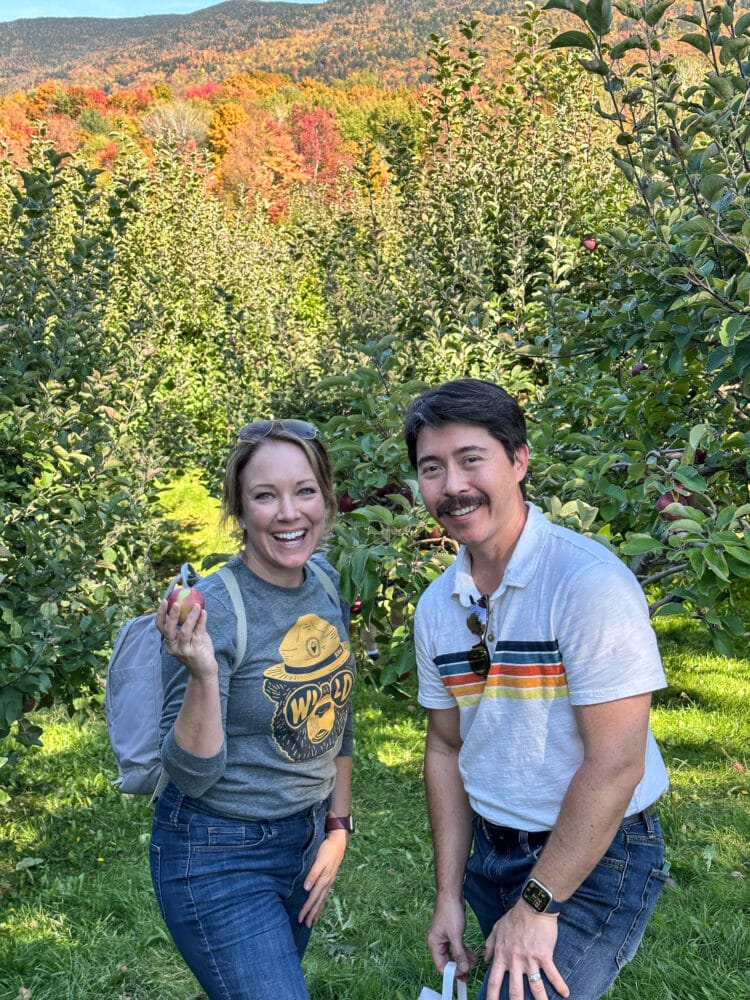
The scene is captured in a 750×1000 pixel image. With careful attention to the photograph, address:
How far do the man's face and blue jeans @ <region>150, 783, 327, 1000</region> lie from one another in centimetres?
68

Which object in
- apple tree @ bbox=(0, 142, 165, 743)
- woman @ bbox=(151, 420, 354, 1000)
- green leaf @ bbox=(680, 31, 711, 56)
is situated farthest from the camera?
apple tree @ bbox=(0, 142, 165, 743)

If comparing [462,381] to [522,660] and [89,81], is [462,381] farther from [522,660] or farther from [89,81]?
[89,81]

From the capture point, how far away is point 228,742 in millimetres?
1712

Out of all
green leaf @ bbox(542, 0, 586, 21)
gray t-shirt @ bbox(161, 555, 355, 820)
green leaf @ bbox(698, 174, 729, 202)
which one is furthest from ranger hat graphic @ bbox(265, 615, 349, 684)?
green leaf @ bbox(542, 0, 586, 21)

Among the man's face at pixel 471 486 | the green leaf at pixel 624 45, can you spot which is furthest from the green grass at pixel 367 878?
the green leaf at pixel 624 45

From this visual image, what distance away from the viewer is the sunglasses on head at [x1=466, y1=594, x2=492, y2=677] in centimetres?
154

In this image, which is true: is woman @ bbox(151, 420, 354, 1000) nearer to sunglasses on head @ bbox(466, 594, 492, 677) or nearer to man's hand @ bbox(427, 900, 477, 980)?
man's hand @ bbox(427, 900, 477, 980)

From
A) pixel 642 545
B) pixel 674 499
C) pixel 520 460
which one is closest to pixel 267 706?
pixel 520 460

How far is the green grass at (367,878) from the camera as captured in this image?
2.81 m

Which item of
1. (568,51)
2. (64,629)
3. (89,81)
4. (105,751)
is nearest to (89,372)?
(64,629)

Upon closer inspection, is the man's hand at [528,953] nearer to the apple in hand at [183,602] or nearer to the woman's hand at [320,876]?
the woman's hand at [320,876]

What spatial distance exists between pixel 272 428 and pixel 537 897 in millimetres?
954

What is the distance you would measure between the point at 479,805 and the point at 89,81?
56.1m

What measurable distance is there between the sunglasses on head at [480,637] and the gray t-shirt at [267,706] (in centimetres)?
37
